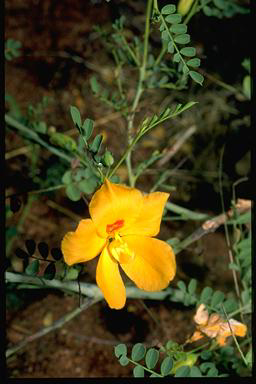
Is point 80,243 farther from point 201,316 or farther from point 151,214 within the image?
point 201,316

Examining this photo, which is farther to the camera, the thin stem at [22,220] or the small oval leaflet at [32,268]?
the thin stem at [22,220]

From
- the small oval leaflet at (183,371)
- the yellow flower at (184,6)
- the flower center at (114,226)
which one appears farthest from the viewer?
the yellow flower at (184,6)

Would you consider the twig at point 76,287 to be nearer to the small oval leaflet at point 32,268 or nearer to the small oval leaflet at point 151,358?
the small oval leaflet at point 32,268

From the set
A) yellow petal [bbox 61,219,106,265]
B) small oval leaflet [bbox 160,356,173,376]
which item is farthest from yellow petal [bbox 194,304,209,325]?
yellow petal [bbox 61,219,106,265]

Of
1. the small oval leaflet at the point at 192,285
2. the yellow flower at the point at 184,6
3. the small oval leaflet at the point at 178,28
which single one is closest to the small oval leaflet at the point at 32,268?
the small oval leaflet at the point at 192,285

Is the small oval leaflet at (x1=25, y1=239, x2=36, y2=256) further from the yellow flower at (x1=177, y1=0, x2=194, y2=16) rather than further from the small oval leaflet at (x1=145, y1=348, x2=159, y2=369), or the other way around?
the yellow flower at (x1=177, y1=0, x2=194, y2=16)
